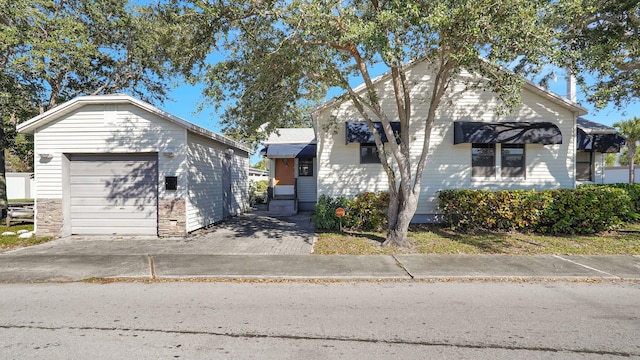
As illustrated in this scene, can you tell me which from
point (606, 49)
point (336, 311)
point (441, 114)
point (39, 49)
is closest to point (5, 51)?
point (39, 49)

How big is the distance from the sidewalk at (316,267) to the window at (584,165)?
6.64 metres

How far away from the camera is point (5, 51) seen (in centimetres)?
1120

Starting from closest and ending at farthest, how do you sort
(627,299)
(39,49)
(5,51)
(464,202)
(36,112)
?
(627,299) < (464,202) < (39,49) < (5,51) < (36,112)

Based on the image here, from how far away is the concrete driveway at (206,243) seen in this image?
7609 millimetres

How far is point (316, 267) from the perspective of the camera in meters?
6.30

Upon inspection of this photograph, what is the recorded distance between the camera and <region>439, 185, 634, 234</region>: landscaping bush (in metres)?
8.89

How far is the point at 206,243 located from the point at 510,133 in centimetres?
993

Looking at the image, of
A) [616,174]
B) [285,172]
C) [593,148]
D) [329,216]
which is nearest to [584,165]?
[593,148]

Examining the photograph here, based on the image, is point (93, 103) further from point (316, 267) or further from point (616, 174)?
point (616, 174)

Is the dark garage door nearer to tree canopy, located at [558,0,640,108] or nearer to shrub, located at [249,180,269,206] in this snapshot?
shrub, located at [249,180,269,206]

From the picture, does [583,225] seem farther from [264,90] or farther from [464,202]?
[264,90]

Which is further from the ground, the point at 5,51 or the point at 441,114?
the point at 5,51

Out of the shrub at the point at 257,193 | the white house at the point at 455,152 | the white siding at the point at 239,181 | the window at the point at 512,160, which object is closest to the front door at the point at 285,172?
the white siding at the point at 239,181

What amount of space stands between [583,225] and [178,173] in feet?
38.4
